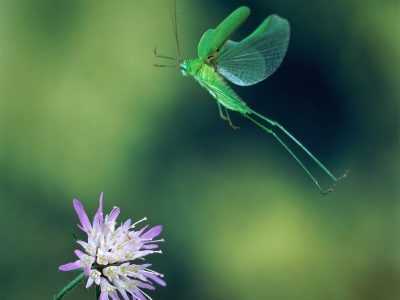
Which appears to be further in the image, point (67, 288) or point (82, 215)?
point (82, 215)

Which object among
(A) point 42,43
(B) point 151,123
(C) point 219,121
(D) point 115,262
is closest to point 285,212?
(C) point 219,121

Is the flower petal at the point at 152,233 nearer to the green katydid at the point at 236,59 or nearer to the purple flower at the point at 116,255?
the purple flower at the point at 116,255

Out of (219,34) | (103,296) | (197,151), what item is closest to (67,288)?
(103,296)

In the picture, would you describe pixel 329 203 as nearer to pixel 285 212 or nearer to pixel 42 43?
pixel 285 212

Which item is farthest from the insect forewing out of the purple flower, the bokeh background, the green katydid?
the bokeh background

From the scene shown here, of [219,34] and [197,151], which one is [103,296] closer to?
[219,34]

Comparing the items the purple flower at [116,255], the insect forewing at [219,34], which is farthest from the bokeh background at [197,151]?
the insect forewing at [219,34]

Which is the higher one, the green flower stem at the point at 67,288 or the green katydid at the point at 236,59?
→ the green katydid at the point at 236,59

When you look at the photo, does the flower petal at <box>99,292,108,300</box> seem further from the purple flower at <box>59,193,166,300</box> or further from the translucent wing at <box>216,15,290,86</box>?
the translucent wing at <box>216,15,290,86</box>
